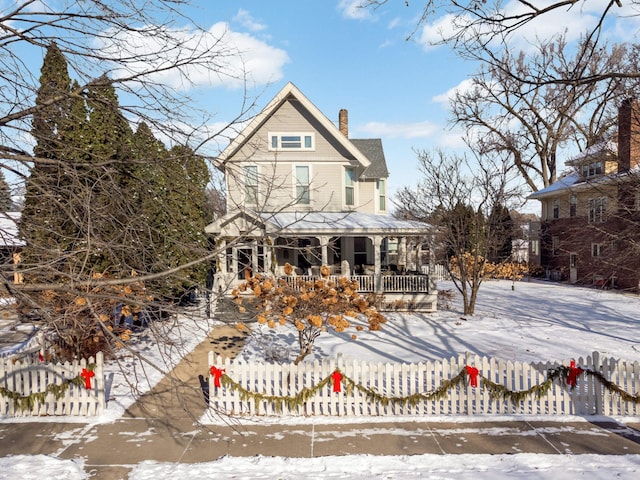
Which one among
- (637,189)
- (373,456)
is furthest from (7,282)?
(637,189)

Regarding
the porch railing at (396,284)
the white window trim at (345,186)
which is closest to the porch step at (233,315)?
the porch railing at (396,284)

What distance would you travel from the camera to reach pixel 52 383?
7.50m

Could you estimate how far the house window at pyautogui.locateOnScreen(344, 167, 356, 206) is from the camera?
20578 mm

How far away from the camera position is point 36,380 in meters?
7.59

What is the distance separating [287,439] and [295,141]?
15799 millimetres

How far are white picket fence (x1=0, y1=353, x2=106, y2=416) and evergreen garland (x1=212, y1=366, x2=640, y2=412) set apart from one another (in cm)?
234

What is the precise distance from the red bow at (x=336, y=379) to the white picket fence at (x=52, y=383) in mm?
4267

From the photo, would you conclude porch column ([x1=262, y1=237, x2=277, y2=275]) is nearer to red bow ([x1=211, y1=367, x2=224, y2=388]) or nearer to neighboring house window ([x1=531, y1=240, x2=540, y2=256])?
red bow ([x1=211, y1=367, x2=224, y2=388])

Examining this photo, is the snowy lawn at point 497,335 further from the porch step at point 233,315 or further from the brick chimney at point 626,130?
the brick chimney at point 626,130

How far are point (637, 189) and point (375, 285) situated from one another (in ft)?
33.4

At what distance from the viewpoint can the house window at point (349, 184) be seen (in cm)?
2058

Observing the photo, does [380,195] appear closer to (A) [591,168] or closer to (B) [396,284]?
(B) [396,284]

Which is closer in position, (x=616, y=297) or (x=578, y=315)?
(x=578, y=315)

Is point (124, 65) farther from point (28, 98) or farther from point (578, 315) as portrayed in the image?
point (578, 315)
